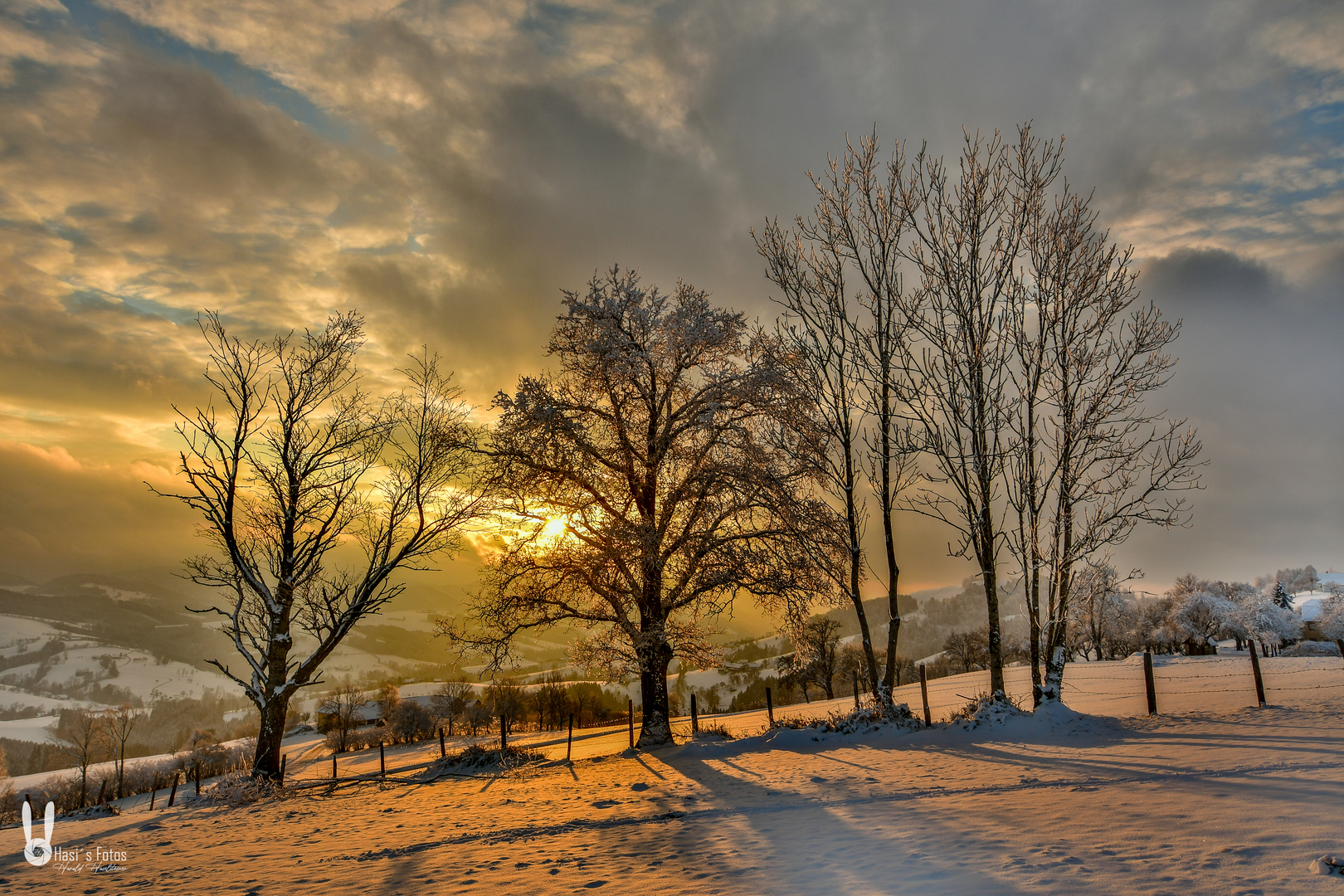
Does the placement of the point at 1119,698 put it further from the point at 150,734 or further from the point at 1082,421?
the point at 150,734

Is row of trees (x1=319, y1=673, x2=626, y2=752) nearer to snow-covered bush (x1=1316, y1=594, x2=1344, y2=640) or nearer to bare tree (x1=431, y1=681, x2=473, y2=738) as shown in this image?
bare tree (x1=431, y1=681, x2=473, y2=738)

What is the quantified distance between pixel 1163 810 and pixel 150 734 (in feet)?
806

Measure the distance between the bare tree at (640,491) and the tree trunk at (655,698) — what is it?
4cm

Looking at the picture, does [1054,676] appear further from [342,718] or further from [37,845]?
[342,718]

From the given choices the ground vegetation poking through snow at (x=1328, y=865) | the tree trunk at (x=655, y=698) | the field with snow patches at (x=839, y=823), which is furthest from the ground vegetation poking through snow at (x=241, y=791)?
the ground vegetation poking through snow at (x=1328, y=865)

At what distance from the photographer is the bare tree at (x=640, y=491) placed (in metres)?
17.5

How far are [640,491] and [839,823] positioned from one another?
1196 centimetres

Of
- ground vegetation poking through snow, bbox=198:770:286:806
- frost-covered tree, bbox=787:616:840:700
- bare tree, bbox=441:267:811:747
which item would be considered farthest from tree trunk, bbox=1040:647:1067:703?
ground vegetation poking through snow, bbox=198:770:286:806

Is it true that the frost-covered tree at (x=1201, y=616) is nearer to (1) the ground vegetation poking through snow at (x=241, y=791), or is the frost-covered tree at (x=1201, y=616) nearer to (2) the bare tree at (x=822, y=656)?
(2) the bare tree at (x=822, y=656)

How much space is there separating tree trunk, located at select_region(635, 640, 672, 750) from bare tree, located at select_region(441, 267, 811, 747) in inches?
1.7

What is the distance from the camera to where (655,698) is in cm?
1894

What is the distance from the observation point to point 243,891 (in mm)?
7145

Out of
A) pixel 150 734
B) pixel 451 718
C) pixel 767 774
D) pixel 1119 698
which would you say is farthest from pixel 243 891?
pixel 150 734

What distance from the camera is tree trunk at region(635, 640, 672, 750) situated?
1831 centimetres
